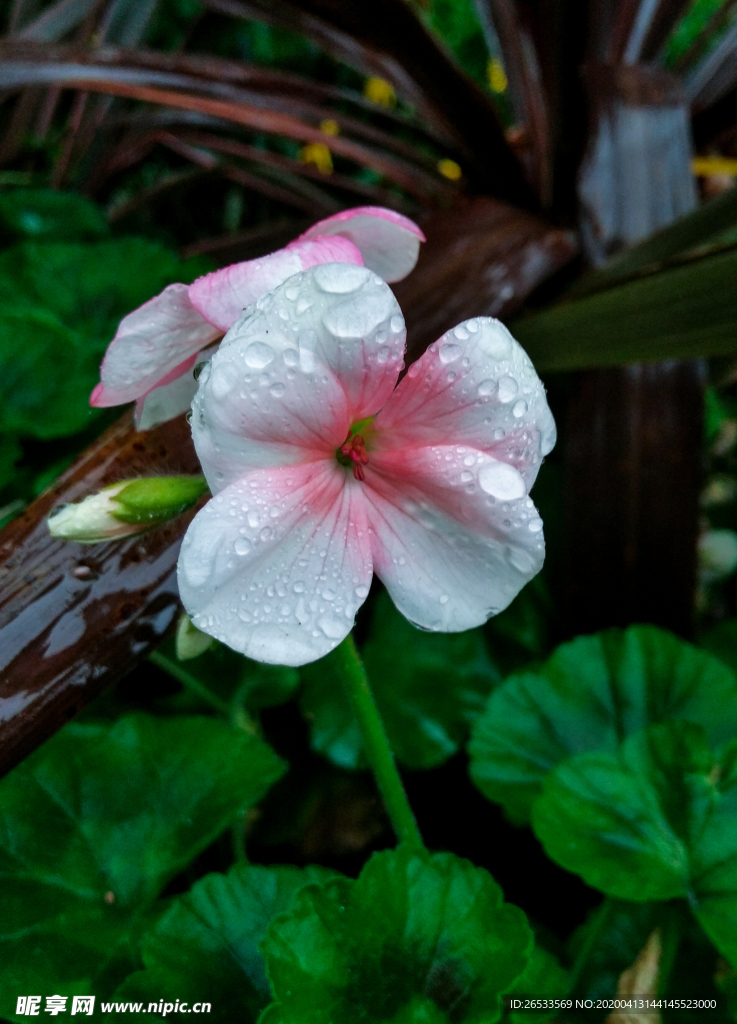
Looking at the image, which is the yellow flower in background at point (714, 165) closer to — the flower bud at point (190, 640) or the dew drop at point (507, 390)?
the dew drop at point (507, 390)

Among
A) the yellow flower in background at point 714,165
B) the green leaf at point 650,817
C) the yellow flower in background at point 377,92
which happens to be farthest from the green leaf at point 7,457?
the yellow flower in background at point 377,92

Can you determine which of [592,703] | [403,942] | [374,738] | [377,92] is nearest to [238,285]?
[374,738]

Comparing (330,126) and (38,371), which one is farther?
(330,126)

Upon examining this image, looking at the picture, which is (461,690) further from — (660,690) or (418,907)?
(418,907)

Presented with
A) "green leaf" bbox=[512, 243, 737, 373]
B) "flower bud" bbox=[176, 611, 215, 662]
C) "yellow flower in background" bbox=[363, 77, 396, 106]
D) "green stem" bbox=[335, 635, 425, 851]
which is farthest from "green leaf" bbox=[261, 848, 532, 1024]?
"yellow flower in background" bbox=[363, 77, 396, 106]

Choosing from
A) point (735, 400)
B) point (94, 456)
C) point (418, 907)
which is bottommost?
point (735, 400)

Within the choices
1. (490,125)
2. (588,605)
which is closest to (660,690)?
(588,605)

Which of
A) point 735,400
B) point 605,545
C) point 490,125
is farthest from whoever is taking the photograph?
point 735,400

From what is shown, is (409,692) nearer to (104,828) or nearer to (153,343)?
(104,828)
